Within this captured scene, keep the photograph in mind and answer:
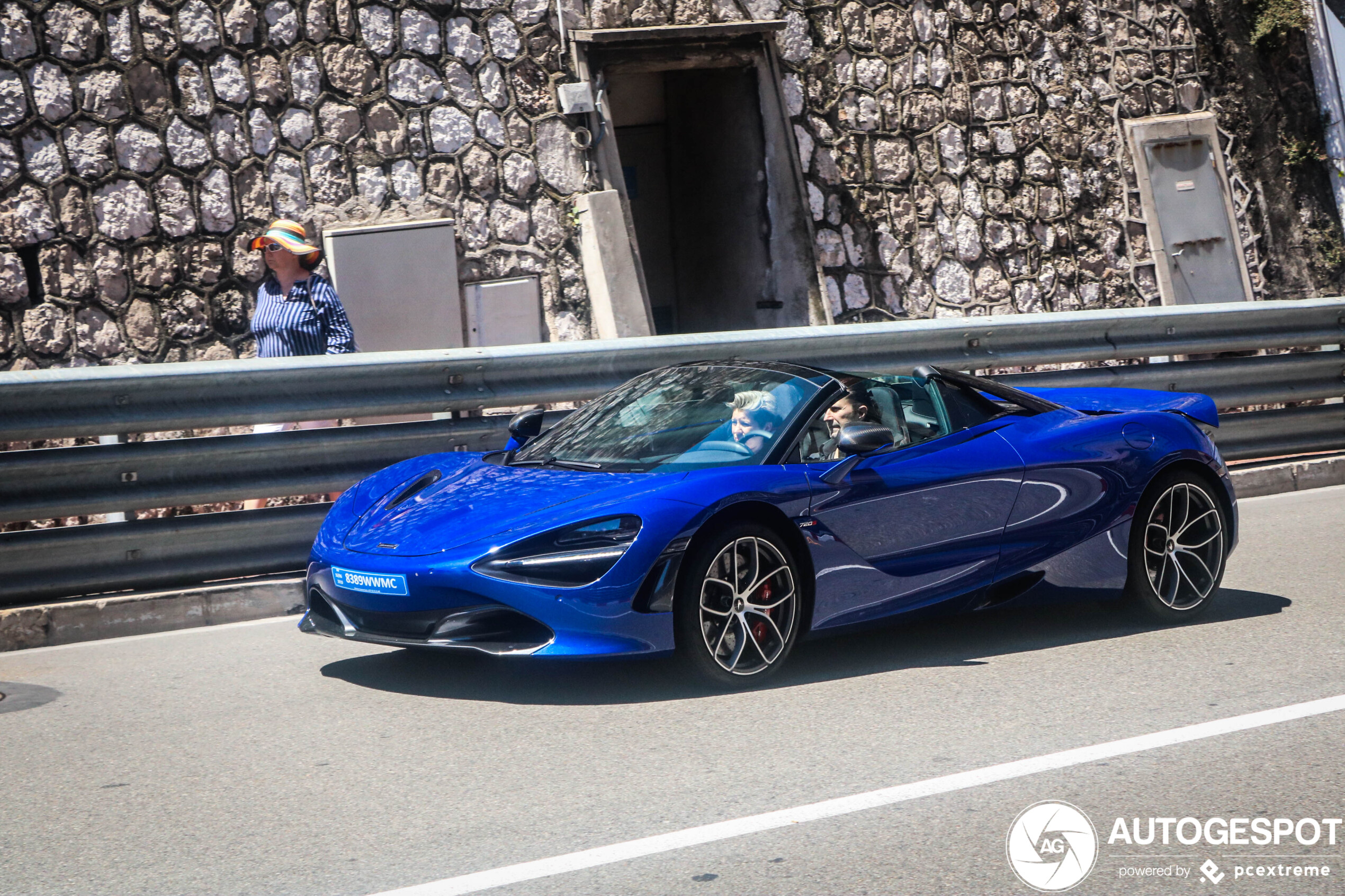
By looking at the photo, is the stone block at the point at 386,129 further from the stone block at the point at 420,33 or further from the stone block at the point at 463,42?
the stone block at the point at 463,42

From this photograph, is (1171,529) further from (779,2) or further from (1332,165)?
(1332,165)

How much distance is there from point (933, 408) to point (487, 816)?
288 cm

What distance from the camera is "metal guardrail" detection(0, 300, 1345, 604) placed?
6.59 meters

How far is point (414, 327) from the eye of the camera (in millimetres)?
11359

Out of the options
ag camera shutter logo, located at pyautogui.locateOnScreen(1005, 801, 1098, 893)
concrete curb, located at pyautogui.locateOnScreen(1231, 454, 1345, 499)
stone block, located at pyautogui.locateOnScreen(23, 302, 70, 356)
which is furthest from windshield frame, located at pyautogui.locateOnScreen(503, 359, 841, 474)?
stone block, located at pyautogui.locateOnScreen(23, 302, 70, 356)

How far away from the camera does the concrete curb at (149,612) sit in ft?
21.2

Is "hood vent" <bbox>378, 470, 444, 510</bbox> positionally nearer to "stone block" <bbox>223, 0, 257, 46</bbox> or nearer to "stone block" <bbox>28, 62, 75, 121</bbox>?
"stone block" <bbox>28, 62, 75, 121</bbox>

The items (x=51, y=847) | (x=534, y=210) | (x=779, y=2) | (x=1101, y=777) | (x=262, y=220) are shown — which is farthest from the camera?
(x=779, y=2)

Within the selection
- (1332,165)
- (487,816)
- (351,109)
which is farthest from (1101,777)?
(1332,165)

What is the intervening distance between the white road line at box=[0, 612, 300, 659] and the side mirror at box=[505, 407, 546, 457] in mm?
1377

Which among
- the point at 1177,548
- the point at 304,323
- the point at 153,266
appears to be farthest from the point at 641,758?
the point at 153,266

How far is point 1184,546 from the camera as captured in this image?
256 inches

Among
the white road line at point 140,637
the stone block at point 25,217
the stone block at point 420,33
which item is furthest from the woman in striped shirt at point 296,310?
the stone block at point 420,33

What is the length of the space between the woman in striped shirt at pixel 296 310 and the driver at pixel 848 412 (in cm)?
339
